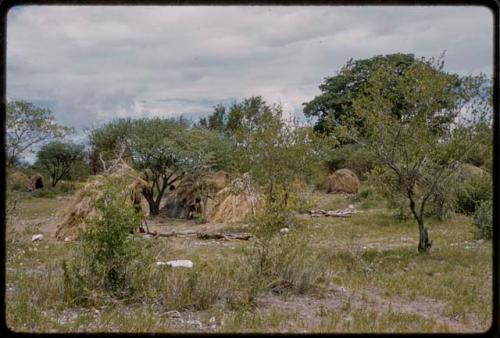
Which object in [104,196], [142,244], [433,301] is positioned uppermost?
[104,196]

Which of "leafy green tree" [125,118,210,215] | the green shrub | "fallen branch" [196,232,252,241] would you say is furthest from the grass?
the green shrub

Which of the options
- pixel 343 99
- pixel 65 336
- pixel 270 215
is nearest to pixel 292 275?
pixel 270 215

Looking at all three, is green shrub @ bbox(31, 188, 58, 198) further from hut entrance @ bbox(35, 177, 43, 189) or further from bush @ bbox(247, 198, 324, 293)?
bush @ bbox(247, 198, 324, 293)

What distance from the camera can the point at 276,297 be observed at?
527cm

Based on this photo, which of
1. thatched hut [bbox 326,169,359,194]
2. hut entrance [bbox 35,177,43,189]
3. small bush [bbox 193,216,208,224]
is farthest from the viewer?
thatched hut [bbox 326,169,359,194]

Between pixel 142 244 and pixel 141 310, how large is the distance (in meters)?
1.02

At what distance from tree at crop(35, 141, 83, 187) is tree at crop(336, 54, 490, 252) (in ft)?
37.7

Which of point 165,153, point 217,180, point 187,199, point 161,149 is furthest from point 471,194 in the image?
point 161,149

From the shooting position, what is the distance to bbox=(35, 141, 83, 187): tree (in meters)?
17.7

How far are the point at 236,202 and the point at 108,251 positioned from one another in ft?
28.9

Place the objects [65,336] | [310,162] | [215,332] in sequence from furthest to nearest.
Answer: [310,162]
[215,332]
[65,336]

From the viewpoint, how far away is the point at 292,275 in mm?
5602

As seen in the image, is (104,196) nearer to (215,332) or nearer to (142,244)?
(142,244)

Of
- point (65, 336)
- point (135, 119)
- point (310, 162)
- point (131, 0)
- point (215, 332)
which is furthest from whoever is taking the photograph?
point (135, 119)
